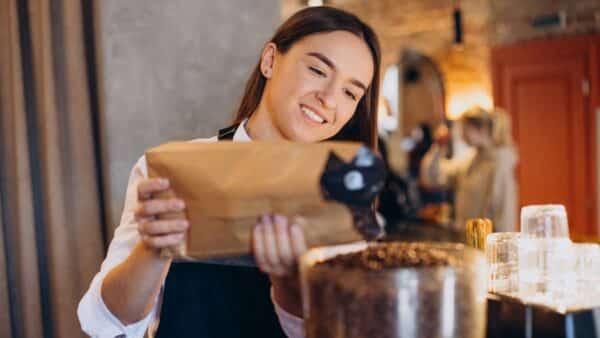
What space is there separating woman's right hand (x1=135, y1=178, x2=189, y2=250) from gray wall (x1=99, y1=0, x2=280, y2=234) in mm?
891

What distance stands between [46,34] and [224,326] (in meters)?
0.75

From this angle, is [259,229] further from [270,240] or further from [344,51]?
[344,51]

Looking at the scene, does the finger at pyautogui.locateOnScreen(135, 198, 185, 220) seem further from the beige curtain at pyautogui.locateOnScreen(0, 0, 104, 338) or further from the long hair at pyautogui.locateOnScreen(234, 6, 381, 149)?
the beige curtain at pyautogui.locateOnScreen(0, 0, 104, 338)

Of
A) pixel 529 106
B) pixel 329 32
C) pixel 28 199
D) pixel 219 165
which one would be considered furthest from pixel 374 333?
pixel 529 106

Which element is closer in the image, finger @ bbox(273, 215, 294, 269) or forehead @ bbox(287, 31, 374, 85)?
finger @ bbox(273, 215, 294, 269)

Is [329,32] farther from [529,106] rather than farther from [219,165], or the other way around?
[529,106]

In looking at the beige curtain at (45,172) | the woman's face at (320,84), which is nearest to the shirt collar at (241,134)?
the woman's face at (320,84)

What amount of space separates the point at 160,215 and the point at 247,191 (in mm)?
97

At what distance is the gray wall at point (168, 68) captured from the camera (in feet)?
4.90

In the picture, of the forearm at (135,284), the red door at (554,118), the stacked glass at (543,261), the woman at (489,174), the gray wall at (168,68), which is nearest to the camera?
the forearm at (135,284)

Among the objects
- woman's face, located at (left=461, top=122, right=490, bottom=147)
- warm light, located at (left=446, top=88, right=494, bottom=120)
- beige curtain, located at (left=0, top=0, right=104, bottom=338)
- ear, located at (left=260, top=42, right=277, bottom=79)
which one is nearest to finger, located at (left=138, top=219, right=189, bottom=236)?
ear, located at (left=260, top=42, right=277, bottom=79)

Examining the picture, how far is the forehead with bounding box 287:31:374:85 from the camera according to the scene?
872 millimetres

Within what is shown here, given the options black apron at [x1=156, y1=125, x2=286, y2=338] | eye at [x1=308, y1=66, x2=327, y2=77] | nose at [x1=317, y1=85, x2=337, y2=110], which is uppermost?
eye at [x1=308, y1=66, x2=327, y2=77]

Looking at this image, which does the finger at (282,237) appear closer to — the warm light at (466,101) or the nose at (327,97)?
the nose at (327,97)
